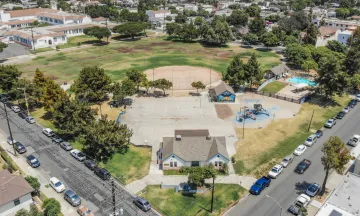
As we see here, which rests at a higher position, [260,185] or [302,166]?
[302,166]

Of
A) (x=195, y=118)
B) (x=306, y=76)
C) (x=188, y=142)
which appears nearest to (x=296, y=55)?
(x=306, y=76)

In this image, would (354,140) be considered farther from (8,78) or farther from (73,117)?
(8,78)

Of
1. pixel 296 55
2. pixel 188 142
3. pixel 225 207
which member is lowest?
pixel 225 207

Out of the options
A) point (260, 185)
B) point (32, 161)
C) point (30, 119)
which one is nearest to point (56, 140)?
point (32, 161)

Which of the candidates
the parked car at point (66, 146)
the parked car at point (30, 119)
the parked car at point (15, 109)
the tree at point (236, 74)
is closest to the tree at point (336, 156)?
the tree at point (236, 74)

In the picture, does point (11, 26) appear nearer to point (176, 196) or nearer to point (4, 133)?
point (4, 133)

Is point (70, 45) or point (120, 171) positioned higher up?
point (70, 45)

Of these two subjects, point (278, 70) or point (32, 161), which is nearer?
point (32, 161)
